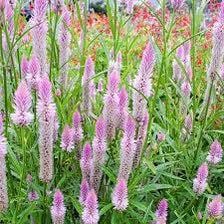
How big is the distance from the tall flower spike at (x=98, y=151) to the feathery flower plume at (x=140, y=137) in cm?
16

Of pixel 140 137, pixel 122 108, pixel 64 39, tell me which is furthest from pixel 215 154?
pixel 64 39

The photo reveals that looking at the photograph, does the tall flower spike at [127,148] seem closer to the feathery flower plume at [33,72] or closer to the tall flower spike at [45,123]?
the tall flower spike at [45,123]

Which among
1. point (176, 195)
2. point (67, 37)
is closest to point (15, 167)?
point (67, 37)

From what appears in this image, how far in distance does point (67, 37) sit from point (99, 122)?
25.0 inches

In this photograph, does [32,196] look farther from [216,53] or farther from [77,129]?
[216,53]

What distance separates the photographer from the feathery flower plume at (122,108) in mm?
2369

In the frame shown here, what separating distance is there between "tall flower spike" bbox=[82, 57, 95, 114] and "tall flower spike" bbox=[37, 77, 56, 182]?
1.77ft

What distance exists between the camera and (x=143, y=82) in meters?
2.30

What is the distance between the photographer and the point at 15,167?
2.55 metres

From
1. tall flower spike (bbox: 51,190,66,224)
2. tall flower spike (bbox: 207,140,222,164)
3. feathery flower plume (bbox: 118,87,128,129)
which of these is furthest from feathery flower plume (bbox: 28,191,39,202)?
tall flower spike (bbox: 207,140,222,164)

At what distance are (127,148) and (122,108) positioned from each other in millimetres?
221

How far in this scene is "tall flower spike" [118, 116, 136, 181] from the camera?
89.1 inches

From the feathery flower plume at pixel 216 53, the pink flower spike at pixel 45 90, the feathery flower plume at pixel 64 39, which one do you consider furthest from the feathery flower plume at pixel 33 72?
the feathery flower plume at pixel 216 53

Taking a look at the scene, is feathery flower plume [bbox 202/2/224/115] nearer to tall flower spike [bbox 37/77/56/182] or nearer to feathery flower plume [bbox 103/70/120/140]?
feathery flower plume [bbox 103/70/120/140]
